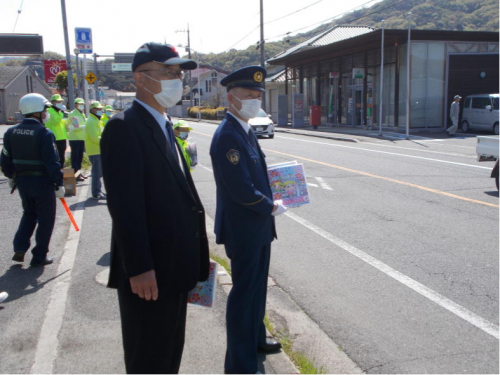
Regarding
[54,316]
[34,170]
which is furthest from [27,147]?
[54,316]

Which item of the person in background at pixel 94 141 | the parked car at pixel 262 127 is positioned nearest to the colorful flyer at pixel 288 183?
the person in background at pixel 94 141

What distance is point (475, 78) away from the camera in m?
27.1

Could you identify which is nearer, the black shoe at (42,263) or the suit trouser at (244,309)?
the suit trouser at (244,309)

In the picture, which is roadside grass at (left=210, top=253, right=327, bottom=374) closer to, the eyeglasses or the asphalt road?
the asphalt road

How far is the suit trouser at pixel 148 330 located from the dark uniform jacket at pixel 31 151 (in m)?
3.46

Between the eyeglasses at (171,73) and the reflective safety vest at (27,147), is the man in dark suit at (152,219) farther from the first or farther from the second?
the reflective safety vest at (27,147)

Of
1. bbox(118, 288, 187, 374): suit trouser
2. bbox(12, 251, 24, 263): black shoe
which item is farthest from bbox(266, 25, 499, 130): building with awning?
bbox(118, 288, 187, 374): suit trouser

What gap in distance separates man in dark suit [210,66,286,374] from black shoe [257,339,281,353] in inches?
14.2

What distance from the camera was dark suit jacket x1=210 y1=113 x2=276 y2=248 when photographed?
3.00 meters

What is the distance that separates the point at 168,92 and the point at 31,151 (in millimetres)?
3466

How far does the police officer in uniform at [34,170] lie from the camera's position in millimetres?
5367

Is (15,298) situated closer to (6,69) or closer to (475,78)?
(475,78)

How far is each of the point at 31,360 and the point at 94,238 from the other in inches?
130

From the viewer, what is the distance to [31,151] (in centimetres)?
537
